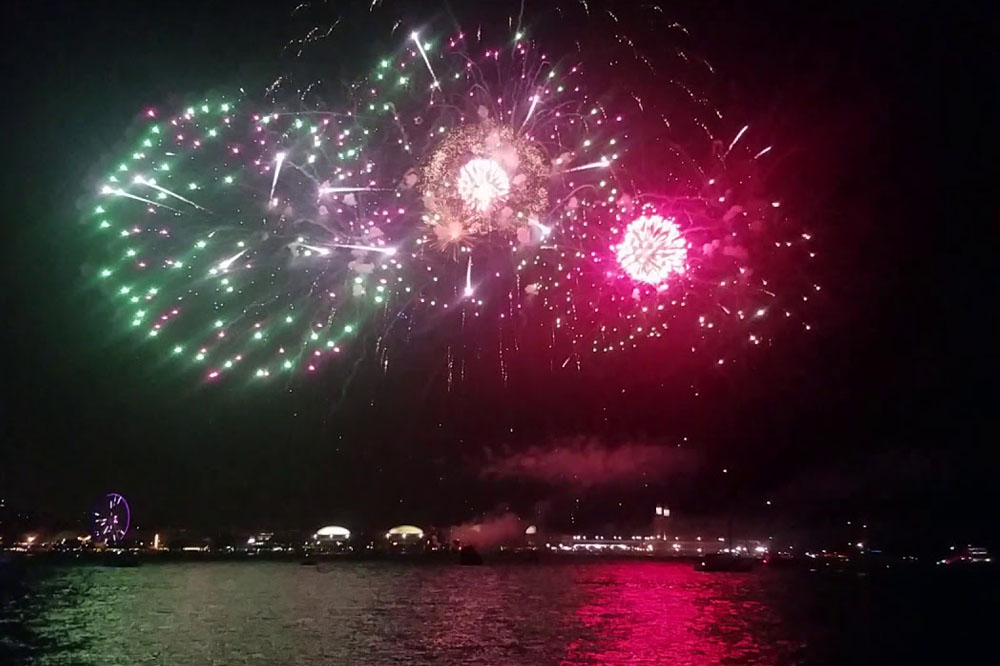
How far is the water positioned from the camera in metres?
20.6

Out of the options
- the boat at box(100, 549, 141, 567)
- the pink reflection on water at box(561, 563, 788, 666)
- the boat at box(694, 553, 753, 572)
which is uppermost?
the boat at box(100, 549, 141, 567)

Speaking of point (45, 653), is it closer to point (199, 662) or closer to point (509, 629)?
point (199, 662)

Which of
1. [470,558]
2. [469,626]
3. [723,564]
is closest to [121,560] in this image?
[470,558]

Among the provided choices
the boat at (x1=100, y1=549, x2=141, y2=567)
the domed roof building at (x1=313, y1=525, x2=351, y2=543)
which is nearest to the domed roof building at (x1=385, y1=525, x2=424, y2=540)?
the domed roof building at (x1=313, y1=525, x2=351, y2=543)

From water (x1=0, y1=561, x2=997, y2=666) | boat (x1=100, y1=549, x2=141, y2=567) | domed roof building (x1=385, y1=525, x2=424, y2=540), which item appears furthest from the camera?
domed roof building (x1=385, y1=525, x2=424, y2=540)

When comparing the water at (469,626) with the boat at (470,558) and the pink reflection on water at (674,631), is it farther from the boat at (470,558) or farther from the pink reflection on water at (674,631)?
the boat at (470,558)

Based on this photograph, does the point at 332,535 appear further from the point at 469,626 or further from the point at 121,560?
the point at 469,626

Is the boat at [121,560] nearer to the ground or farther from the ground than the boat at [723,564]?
farther from the ground

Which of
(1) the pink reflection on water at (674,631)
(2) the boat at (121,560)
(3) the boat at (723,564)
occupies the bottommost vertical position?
(1) the pink reflection on water at (674,631)

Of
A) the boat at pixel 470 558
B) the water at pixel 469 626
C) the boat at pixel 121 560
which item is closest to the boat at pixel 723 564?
the boat at pixel 470 558

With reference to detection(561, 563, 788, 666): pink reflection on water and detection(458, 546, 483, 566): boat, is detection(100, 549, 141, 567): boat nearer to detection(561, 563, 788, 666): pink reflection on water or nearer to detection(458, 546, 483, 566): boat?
detection(458, 546, 483, 566): boat

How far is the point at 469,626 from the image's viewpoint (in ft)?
89.3

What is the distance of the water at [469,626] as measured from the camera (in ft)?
67.5

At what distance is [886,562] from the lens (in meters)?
107
